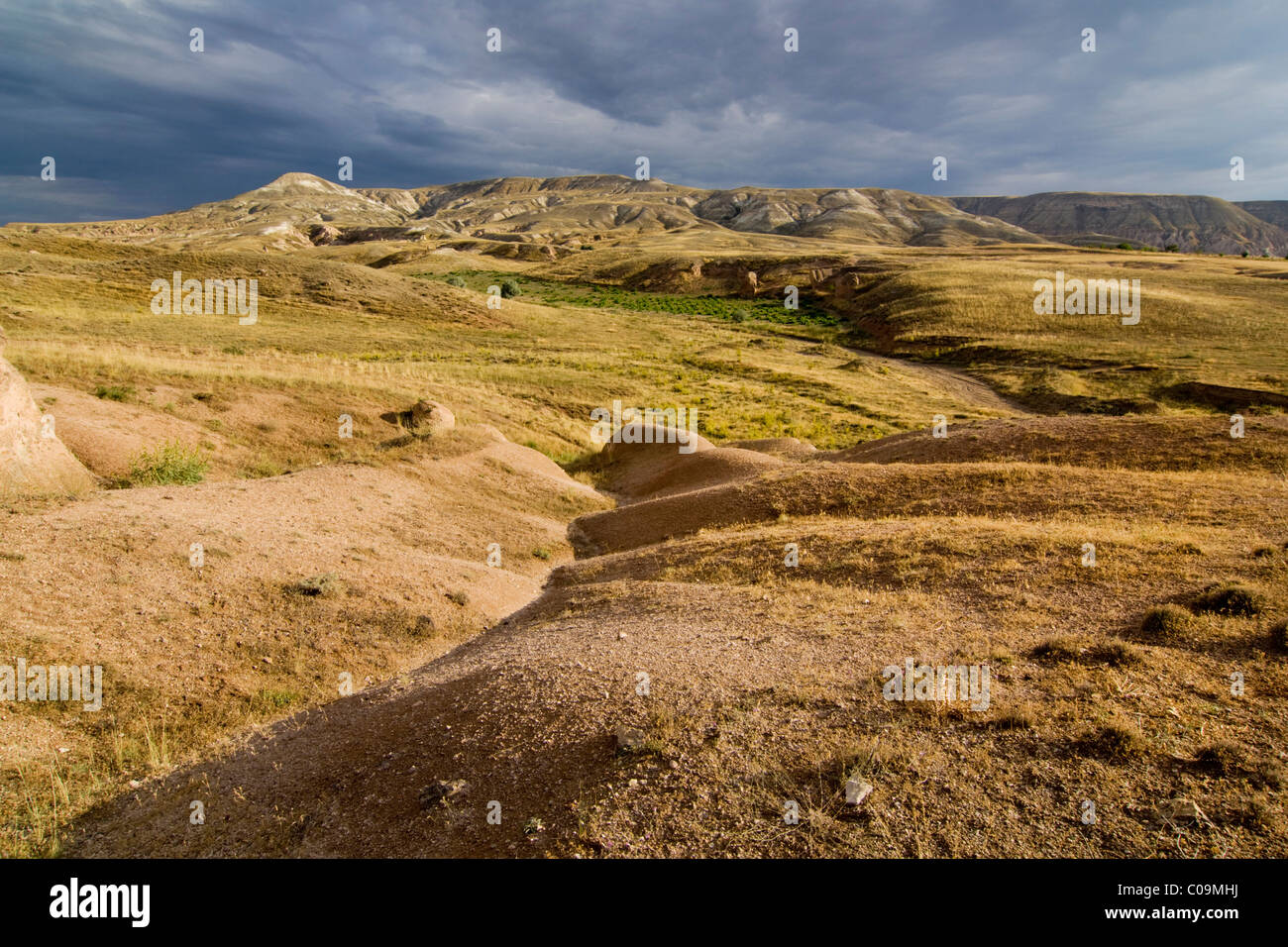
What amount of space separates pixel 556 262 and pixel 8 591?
122012mm

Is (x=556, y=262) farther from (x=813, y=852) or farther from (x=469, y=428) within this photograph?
(x=813, y=852)

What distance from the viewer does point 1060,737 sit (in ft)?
17.6

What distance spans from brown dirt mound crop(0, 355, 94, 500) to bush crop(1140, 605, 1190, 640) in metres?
17.1

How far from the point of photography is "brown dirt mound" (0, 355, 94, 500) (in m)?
12.4

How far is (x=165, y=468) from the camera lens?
15.5 metres

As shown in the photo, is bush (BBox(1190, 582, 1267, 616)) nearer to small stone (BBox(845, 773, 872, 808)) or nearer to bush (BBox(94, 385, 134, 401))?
small stone (BBox(845, 773, 872, 808))

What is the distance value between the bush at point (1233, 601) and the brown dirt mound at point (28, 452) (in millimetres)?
17851
